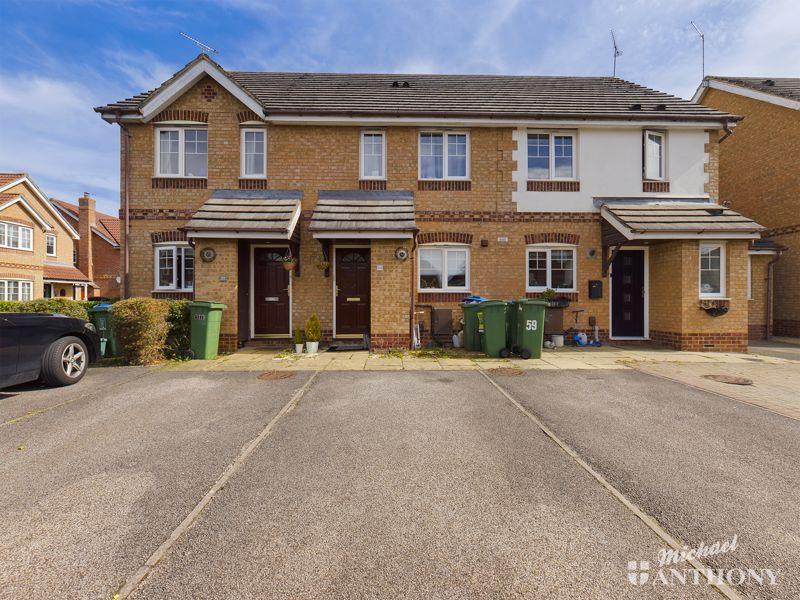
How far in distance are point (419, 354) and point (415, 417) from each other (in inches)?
161

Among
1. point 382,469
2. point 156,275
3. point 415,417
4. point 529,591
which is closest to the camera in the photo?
point 529,591

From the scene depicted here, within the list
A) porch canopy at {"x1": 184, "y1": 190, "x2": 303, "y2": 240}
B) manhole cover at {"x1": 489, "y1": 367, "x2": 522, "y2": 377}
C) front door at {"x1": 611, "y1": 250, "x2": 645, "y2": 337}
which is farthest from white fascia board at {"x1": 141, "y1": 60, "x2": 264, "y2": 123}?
front door at {"x1": 611, "y1": 250, "x2": 645, "y2": 337}

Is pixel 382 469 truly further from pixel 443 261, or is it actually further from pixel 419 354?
pixel 443 261

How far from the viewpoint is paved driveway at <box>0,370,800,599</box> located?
1.93 meters

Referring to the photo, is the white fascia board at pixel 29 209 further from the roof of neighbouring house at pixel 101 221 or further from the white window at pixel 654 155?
the white window at pixel 654 155

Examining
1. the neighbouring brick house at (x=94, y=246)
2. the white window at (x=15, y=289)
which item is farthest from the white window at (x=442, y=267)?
the neighbouring brick house at (x=94, y=246)

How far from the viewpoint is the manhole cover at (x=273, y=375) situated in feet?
20.9

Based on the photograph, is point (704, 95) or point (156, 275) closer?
point (156, 275)

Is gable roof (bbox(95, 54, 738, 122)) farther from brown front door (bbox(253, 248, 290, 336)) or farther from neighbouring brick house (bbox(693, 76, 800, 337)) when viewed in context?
neighbouring brick house (bbox(693, 76, 800, 337))

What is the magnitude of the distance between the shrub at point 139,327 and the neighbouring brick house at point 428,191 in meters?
2.17

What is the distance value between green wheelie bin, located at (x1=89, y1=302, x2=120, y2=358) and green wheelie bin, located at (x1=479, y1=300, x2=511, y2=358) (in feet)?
26.1

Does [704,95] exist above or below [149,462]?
above

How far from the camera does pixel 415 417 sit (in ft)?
14.4

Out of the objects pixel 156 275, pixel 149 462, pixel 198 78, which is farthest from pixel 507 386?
pixel 198 78
